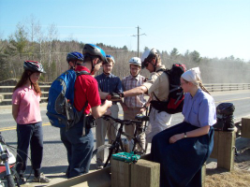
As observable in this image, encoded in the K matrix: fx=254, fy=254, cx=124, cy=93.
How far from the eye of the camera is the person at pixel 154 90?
3.68m

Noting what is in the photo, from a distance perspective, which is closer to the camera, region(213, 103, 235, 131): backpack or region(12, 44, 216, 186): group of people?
region(12, 44, 216, 186): group of people

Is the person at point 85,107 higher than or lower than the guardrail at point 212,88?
higher

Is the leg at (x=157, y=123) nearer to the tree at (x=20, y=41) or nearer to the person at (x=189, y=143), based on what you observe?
the person at (x=189, y=143)

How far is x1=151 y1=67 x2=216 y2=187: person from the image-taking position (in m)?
2.90

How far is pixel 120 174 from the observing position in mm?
2707

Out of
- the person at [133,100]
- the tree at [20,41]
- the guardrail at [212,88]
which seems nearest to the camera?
the person at [133,100]

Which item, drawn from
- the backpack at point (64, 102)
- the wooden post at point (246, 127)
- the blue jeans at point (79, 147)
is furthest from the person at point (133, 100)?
the wooden post at point (246, 127)

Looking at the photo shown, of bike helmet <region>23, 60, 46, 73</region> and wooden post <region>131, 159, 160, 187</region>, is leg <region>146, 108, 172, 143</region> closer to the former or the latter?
wooden post <region>131, 159, 160, 187</region>

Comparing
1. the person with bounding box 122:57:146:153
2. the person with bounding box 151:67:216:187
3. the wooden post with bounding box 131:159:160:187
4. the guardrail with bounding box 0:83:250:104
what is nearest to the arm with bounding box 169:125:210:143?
the person with bounding box 151:67:216:187

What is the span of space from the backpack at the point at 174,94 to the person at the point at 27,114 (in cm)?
198

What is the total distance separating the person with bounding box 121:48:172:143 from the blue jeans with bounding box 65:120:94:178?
108 cm

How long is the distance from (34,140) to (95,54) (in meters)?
2.17

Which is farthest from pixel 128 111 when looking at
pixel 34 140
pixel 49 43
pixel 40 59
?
pixel 49 43

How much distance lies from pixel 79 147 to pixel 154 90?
141 cm
